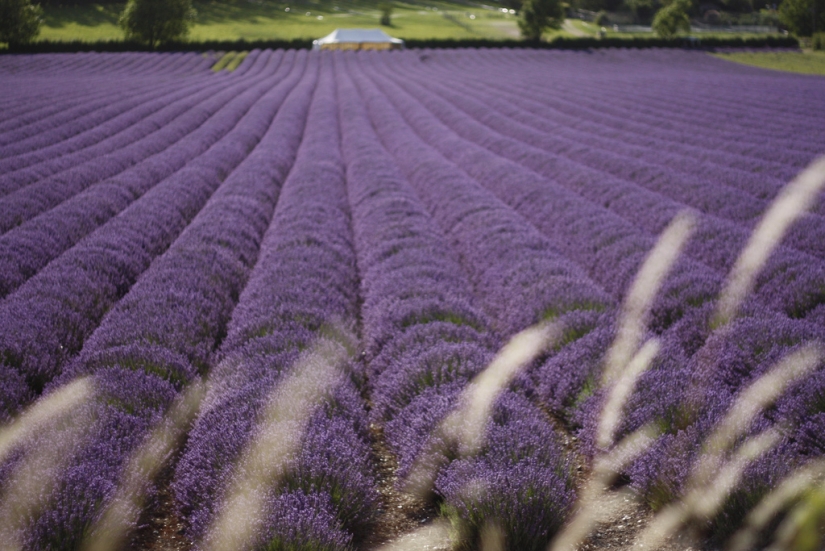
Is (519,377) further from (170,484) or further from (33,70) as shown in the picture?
(33,70)

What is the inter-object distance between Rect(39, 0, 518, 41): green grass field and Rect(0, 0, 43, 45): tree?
8578 millimetres

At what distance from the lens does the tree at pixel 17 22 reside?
4153 cm

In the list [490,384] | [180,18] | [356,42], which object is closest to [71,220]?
[490,384]

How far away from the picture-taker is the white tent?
51.7 meters

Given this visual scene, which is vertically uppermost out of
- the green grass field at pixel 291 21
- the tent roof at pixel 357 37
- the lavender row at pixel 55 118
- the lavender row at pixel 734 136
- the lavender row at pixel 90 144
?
the green grass field at pixel 291 21

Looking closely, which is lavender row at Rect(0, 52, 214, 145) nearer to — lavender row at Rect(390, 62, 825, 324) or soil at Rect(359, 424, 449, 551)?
lavender row at Rect(390, 62, 825, 324)

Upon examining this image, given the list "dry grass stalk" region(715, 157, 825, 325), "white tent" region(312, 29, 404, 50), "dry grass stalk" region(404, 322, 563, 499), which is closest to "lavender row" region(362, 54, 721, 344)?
"dry grass stalk" region(715, 157, 825, 325)

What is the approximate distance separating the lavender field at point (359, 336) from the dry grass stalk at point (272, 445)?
13 millimetres

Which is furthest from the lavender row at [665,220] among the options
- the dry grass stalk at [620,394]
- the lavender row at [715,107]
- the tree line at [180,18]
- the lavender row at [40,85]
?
the tree line at [180,18]

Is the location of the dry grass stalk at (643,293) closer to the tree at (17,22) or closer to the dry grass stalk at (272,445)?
the dry grass stalk at (272,445)

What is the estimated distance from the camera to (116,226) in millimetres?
6590

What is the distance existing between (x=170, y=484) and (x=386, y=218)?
460 cm

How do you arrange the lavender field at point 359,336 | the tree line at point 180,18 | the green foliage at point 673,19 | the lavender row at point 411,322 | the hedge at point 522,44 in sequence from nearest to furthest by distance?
the lavender field at point 359,336 → the lavender row at point 411,322 → the tree line at point 180,18 → the hedge at point 522,44 → the green foliage at point 673,19

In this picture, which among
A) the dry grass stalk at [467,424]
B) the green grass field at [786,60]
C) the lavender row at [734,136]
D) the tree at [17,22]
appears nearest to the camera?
the dry grass stalk at [467,424]
